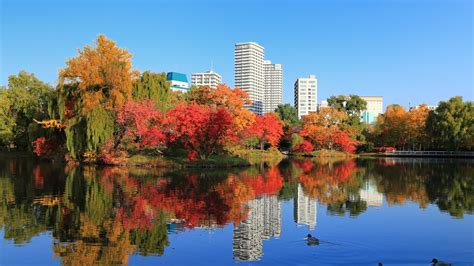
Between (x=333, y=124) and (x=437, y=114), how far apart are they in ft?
47.3

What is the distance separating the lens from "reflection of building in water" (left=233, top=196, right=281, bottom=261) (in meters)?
10.2

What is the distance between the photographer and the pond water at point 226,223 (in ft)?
32.1

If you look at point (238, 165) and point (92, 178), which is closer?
point (92, 178)

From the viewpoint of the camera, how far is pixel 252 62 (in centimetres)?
17525

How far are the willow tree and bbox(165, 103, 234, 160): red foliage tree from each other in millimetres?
4378

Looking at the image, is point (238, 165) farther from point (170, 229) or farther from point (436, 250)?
point (436, 250)

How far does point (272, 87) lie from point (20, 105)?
152055 millimetres

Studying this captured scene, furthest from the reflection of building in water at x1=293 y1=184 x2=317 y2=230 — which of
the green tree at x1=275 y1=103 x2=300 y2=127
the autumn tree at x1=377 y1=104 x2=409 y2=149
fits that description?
the green tree at x1=275 y1=103 x2=300 y2=127

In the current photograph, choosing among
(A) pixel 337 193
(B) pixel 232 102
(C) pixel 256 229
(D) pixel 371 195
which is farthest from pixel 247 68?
(C) pixel 256 229

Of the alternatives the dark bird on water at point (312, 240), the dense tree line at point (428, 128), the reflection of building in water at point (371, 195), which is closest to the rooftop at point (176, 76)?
the dense tree line at point (428, 128)

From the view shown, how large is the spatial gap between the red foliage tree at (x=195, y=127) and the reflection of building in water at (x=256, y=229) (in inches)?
607

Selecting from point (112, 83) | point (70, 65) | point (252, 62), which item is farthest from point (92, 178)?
point (252, 62)

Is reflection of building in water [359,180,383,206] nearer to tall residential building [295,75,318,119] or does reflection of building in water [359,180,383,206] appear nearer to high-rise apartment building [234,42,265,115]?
tall residential building [295,75,318,119]

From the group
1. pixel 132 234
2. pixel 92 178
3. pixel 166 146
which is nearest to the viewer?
pixel 132 234
